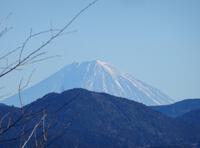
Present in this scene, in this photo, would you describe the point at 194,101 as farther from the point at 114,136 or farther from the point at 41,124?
the point at 41,124

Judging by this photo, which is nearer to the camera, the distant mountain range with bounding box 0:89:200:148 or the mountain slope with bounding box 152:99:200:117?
the distant mountain range with bounding box 0:89:200:148

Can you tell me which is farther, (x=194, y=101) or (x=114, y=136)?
(x=194, y=101)

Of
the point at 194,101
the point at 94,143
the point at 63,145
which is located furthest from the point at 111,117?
the point at 194,101

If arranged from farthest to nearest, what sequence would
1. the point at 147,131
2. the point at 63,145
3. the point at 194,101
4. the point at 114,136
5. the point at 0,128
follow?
the point at 194,101 < the point at 147,131 < the point at 114,136 < the point at 63,145 < the point at 0,128

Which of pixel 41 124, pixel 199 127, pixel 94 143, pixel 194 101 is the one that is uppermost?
pixel 41 124

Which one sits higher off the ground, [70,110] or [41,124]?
[41,124]

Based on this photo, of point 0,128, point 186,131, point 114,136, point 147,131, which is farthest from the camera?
point 186,131

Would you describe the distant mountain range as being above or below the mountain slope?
above

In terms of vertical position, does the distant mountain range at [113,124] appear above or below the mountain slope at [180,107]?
above

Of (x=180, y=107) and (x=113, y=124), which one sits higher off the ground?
(x=113, y=124)

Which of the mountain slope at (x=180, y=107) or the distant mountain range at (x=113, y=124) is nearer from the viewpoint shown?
the distant mountain range at (x=113, y=124)

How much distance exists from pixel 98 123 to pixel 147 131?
642 centimetres

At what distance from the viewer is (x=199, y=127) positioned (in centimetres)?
6588

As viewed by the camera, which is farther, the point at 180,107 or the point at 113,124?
the point at 180,107
